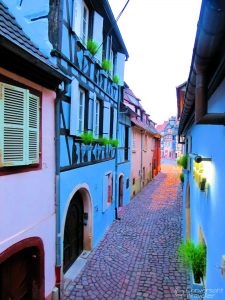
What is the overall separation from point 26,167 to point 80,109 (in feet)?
11.4

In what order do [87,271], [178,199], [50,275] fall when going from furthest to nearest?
[178,199], [87,271], [50,275]

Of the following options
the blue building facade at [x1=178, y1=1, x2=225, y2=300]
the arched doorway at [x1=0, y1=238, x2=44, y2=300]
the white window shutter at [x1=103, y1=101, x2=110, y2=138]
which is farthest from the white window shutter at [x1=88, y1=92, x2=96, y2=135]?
the blue building facade at [x1=178, y1=1, x2=225, y2=300]

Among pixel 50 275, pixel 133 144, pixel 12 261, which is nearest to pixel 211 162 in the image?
pixel 12 261

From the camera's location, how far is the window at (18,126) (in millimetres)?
4156

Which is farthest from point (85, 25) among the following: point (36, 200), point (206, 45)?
point (206, 45)

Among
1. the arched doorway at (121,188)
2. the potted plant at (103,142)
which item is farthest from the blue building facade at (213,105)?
the arched doorway at (121,188)

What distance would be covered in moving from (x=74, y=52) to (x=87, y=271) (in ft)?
20.1

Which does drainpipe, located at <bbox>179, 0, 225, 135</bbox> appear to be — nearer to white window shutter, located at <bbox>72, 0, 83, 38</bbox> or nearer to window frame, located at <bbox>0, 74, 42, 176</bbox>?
window frame, located at <bbox>0, 74, 42, 176</bbox>

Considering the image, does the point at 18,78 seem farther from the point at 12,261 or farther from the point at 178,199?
the point at 178,199

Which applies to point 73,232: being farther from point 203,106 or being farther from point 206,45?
point 206,45

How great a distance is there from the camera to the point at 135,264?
8.09 m

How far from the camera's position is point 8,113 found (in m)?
4.28

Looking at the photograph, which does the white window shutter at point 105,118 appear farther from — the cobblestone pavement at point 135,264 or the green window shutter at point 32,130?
the green window shutter at point 32,130

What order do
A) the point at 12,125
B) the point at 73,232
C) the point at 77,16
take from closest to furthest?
the point at 12,125 → the point at 77,16 → the point at 73,232
